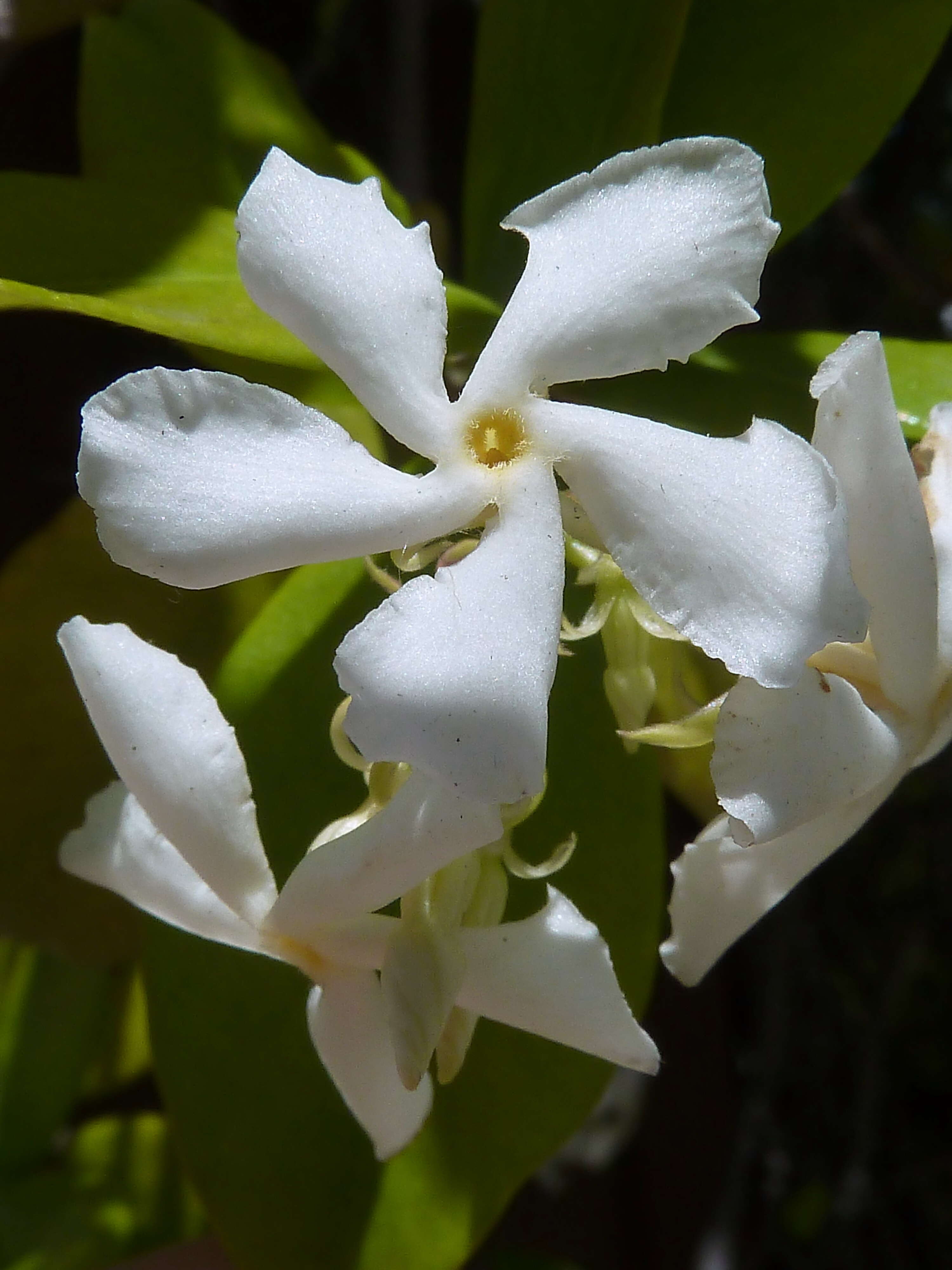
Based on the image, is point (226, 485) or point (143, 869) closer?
point (226, 485)

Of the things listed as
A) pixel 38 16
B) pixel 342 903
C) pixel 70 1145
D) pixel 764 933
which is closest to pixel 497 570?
pixel 342 903

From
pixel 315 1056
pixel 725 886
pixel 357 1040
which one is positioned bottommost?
pixel 315 1056

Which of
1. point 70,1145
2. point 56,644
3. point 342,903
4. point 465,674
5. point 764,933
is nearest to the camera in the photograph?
point 465,674

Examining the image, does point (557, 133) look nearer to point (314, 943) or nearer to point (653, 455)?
point (653, 455)

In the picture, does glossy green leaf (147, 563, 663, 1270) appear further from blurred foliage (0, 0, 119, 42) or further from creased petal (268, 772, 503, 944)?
blurred foliage (0, 0, 119, 42)

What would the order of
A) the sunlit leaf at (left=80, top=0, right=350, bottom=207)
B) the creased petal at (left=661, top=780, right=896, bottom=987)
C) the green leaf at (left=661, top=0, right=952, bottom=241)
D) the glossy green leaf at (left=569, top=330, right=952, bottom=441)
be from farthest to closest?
the sunlit leaf at (left=80, top=0, right=350, bottom=207) → the green leaf at (left=661, top=0, right=952, bottom=241) → the glossy green leaf at (left=569, top=330, right=952, bottom=441) → the creased petal at (left=661, top=780, right=896, bottom=987)

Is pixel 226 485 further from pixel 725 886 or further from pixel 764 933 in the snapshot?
pixel 764 933

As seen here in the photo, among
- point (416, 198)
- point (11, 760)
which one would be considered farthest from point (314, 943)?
point (416, 198)

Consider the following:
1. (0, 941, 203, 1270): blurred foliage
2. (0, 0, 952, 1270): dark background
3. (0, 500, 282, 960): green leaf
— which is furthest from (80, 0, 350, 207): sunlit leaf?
(0, 941, 203, 1270): blurred foliage
